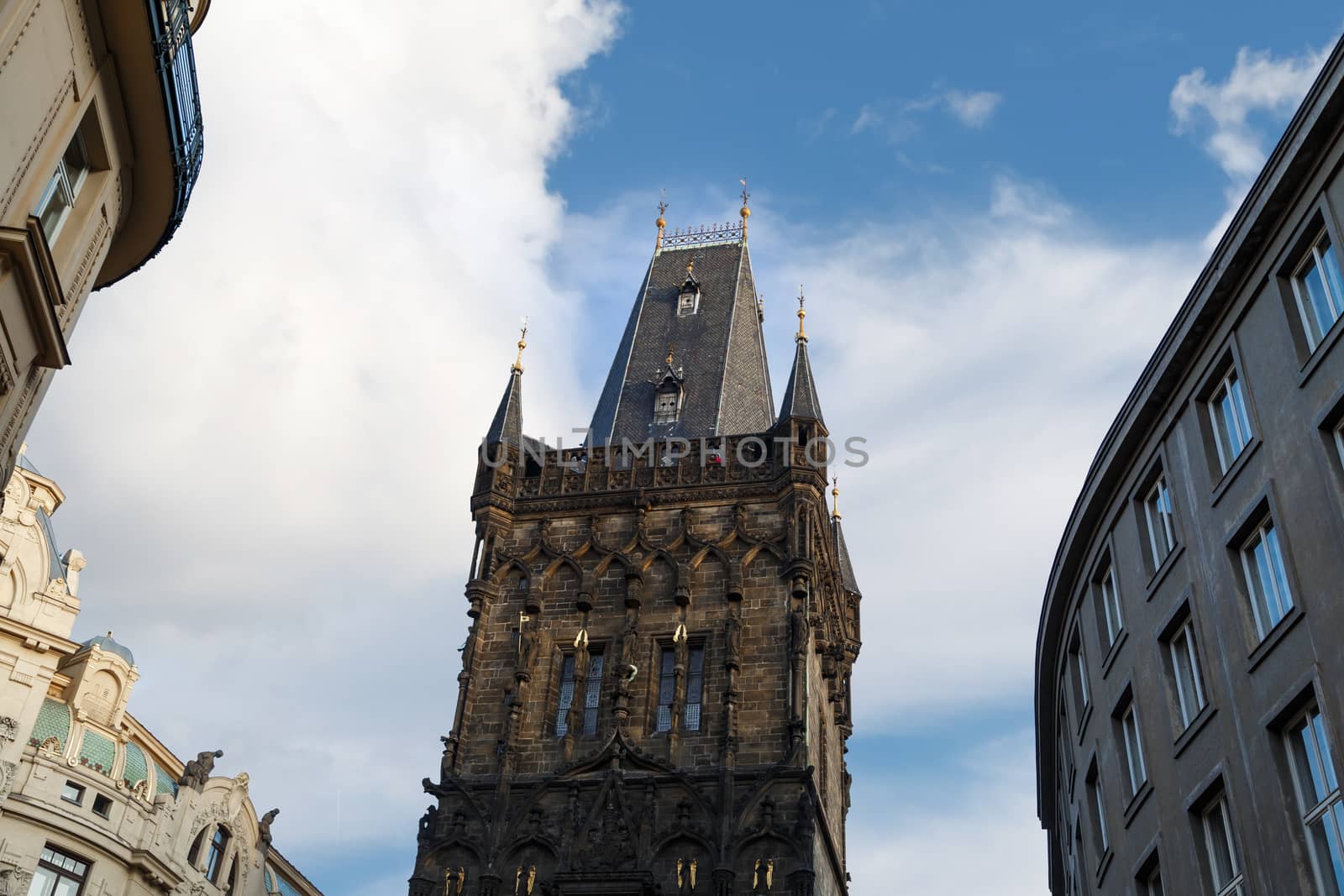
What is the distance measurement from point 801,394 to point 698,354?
617cm

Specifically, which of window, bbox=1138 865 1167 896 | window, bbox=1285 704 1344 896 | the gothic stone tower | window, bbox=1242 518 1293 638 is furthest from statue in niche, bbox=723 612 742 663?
window, bbox=1285 704 1344 896

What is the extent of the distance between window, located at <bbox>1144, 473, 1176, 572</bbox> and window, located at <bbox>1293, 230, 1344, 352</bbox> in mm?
4573

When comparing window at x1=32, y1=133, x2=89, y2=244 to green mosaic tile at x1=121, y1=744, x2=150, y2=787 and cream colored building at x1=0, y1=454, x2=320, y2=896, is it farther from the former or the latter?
green mosaic tile at x1=121, y1=744, x2=150, y2=787

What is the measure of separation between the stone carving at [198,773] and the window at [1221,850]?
84.3 feet

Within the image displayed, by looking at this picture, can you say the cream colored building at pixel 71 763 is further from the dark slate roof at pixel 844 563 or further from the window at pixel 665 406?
the dark slate roof at pixel 844 563

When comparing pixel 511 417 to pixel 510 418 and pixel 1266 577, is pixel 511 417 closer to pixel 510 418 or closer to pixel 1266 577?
pixel 510 418

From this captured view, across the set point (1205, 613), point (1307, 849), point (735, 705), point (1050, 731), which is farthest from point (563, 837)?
point (1307, 849)

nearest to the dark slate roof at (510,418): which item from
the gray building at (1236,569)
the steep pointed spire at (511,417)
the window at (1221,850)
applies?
the steep pointed spire at (511,417)

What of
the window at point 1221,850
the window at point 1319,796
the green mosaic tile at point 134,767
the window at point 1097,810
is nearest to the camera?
the window at point 1319,796

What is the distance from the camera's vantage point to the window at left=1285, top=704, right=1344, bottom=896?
1702cm

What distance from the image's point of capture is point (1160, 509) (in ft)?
78.9

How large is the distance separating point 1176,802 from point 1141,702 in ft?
7.77

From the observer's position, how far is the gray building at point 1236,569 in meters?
18.0

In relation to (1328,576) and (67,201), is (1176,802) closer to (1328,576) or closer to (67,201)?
(1328,576)
